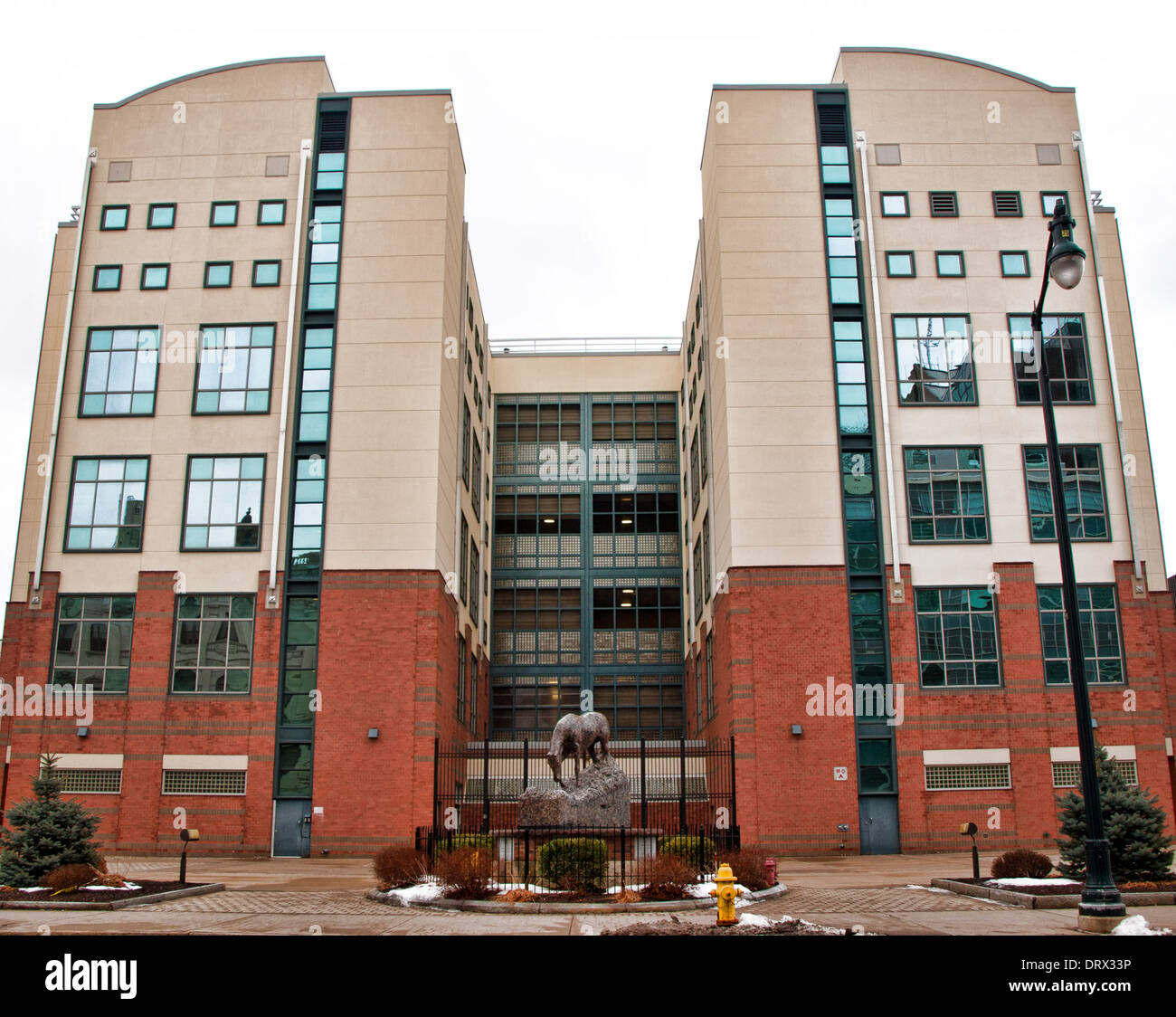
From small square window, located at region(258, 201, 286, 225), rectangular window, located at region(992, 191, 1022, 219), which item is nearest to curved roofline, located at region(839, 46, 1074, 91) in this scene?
rectangular window, located at region(992, 191, 1022, 219)

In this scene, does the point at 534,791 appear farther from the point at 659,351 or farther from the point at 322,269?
the point at 659,351

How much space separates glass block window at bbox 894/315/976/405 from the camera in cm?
3541

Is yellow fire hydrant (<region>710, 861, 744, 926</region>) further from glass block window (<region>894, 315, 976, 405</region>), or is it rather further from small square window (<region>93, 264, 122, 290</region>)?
small square window (<region>93, 264, 122, 290</region>)

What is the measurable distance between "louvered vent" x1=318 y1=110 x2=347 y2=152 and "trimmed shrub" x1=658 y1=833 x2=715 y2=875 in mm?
29262

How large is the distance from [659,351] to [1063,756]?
97.0 ft

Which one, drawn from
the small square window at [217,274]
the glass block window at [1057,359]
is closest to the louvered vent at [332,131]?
the small square window at [217,274]

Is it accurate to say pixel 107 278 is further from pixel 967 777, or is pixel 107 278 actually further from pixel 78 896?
pixel 967 777

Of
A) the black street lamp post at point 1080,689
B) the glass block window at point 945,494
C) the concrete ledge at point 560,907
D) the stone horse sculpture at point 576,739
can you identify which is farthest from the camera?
the glass block window at point 945,494

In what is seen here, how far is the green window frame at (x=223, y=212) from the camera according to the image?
1475 inches

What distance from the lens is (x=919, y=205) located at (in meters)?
36.9

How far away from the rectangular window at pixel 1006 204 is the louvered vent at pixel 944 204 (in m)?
1.48

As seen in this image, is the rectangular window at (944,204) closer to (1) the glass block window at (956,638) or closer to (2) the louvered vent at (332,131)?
(1) the glass block window at (956,638)

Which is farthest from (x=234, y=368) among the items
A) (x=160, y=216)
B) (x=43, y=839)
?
(x=43, y=839)

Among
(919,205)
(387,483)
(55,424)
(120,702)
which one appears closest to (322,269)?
(387,483)
